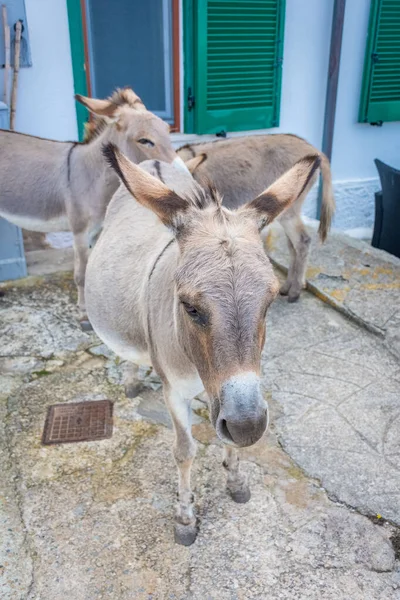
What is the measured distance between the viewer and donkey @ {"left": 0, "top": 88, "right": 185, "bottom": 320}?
4027 millimetres

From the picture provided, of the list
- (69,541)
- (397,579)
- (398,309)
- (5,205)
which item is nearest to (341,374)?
(398,309)

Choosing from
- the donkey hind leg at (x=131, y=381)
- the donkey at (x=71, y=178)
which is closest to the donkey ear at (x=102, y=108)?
the donkey at (x=71, y=178)

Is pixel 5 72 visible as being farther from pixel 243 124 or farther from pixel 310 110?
pixel 310 110

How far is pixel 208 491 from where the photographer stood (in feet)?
8.68

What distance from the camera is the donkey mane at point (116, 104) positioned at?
404 centimetres

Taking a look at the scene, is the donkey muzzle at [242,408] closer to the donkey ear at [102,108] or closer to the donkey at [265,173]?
the donkey at [265,173]

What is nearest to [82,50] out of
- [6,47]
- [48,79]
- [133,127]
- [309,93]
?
[48,79]

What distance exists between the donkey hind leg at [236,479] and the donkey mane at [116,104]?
9.17 ft

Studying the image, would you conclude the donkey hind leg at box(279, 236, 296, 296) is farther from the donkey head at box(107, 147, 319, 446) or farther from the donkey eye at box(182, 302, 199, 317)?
the donkey eye at box(182, 302, 199, 317)

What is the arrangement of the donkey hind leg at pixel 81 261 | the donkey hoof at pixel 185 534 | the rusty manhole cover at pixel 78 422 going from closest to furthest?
the donkey hoof at pixel 185 534, the rusty manhole cover at pixel 78 422, the donkey hind leg at pixel 81 261

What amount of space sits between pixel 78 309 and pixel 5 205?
3.31 feet

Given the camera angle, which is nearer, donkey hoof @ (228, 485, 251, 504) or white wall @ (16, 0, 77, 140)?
donkey hoof @ (228, 485, 251, 504)

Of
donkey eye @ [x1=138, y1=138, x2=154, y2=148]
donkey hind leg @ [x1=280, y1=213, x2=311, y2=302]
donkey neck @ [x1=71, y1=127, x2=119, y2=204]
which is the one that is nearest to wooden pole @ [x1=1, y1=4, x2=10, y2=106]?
donkey neck @ [x1=71, y1=127, x2=119, y2=204]

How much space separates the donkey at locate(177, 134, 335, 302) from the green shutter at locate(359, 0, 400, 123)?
2041 mm
